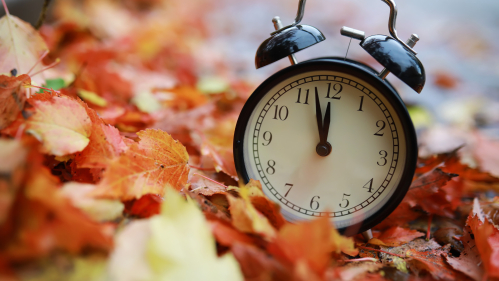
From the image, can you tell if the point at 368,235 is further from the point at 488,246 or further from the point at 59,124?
the point at 59,124

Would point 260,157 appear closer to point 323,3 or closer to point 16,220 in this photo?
point 16,220

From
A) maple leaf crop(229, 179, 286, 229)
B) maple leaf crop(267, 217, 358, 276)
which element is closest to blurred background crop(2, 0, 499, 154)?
maple leaf crop(229, 179, 286, 229)

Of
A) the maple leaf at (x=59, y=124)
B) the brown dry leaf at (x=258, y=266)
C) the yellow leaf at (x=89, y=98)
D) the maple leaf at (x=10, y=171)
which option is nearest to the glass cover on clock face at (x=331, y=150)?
the brown dry leaf at (x=258, y=266)

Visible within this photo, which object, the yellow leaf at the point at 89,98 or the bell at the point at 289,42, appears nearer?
the bell at the point at 289,42

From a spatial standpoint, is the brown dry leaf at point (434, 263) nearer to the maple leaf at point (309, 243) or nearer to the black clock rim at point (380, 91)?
the black clock rim at point (380, 91)

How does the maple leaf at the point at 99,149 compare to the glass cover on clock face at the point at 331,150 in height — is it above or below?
below

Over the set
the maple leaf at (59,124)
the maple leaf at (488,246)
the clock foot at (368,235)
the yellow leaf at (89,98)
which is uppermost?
the maple leaf at (488,246)

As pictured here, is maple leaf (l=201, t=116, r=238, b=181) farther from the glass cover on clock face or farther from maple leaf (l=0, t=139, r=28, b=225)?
maple leaf (l=0, t=139, r=28, b=225)

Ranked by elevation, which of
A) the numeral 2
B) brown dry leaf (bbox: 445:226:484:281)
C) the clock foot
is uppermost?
the numeral 2
